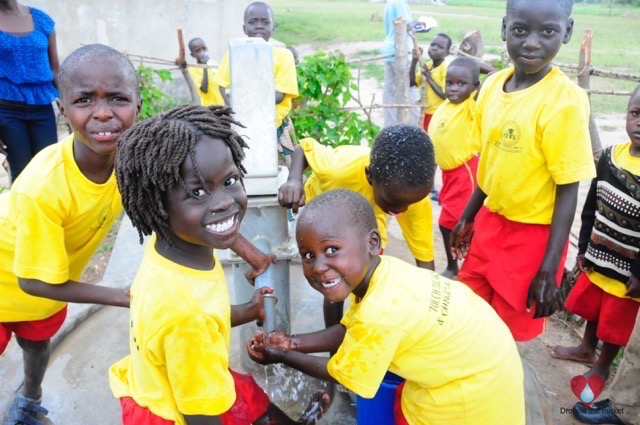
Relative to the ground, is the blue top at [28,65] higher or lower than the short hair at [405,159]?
higher

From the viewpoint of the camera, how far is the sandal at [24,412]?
7.51 feet

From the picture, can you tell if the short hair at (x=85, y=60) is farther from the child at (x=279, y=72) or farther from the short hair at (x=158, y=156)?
the child at (x=279, y=72)

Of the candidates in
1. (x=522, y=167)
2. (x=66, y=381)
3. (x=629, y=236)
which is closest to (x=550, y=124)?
(x=522, y=167)

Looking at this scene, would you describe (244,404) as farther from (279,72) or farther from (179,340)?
(279,72)

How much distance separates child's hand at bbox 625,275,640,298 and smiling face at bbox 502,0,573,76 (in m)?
1.00

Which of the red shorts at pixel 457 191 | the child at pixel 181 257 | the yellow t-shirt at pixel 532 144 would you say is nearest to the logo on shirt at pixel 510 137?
the yellow t-shirt at pixel 532 144

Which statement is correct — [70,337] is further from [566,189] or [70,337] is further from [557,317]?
A: [557,317]

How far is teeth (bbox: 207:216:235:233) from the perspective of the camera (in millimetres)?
1529

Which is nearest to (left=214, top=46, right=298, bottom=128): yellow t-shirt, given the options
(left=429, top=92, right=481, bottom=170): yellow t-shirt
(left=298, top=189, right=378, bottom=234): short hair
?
(left=429, top=92, right=481, bottom=170): yellow t-shirt

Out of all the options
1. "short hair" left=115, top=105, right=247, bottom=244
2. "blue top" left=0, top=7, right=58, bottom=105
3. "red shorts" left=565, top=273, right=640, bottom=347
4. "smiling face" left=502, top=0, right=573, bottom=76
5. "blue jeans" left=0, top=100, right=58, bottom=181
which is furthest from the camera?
"blue jeans" left=0, top=100, right=58, bottom=181

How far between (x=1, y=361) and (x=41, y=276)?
1.20 meters

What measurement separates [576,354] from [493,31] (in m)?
17.3

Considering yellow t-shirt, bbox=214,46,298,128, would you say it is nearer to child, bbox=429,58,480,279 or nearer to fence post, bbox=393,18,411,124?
child, bbox=429,58,480,279

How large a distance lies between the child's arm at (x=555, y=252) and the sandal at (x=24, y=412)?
207 centimetres
